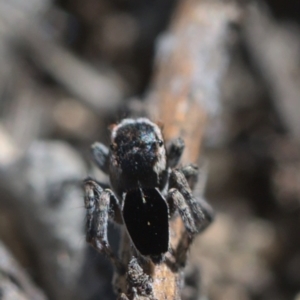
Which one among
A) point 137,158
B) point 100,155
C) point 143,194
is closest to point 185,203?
point 143,194

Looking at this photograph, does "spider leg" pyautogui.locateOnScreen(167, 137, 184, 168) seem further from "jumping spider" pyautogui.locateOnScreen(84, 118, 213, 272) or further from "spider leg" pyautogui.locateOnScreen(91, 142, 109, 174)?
"spider leg" pyautogui.locateOnScreen(91, 142, 109, 174)

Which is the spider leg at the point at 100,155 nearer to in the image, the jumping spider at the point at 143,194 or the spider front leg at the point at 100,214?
the jumping spider at the point at 143,194

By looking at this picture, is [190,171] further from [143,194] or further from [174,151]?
[143,194]

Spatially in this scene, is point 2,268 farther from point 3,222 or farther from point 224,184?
point 224,184

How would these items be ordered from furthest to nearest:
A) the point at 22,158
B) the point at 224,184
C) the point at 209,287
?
the point at 224,184 < the point at 209,287 < the point at 22,158

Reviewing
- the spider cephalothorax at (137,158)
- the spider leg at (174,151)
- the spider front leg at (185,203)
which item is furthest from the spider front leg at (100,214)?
the spider leg at (174,151)

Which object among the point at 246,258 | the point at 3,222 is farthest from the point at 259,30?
the point at 3,222
